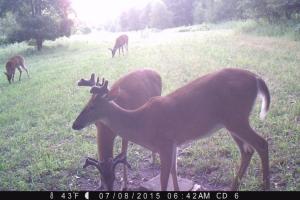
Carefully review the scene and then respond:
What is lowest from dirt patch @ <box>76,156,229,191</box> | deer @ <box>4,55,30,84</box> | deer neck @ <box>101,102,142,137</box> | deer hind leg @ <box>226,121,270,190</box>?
dirt patch @ <box>76,156,229,191</box>

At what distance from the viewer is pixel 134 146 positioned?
23.8 ft

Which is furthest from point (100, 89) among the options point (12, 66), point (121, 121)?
point (12, 66)

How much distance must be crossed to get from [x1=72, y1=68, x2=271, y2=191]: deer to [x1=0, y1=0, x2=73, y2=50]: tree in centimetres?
2331

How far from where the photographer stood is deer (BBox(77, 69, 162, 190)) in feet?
15.3

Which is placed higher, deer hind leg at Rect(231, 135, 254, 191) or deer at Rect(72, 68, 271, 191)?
deer at Rect(72, 68, 271, 191)

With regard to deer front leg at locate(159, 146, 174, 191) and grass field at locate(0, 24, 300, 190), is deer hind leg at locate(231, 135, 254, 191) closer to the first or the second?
grass field at locate(0, 24, 300, 190)

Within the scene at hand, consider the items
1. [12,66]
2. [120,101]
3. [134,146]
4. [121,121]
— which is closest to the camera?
[121,121]

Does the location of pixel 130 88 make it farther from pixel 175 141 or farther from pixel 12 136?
pixel 12 136

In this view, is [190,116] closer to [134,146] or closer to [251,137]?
[251,137]

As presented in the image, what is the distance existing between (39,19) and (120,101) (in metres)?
22.9

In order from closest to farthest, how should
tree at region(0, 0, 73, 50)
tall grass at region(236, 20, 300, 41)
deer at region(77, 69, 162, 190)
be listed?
deer at region(77, 69, 162, 190), tall grass at region(236, 20, 300, 41), tree at region(0, 0, 73, 50)

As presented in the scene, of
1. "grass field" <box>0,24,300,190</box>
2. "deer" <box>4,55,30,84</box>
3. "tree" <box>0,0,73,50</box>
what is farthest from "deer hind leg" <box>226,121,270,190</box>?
"tree" <box>0,0,73,50</box>

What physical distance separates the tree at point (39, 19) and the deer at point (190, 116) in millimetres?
23310

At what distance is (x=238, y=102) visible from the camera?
5.05m
